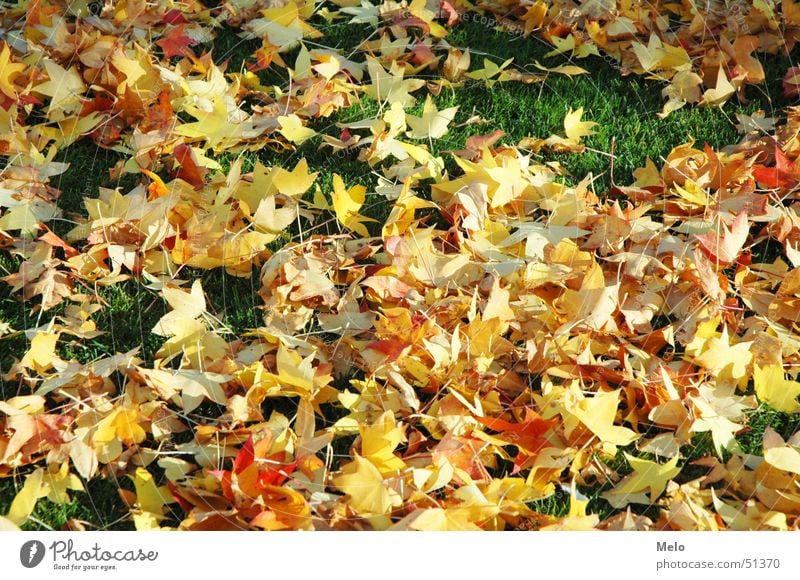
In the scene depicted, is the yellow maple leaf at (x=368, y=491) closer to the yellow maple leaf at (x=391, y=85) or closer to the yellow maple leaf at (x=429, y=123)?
the yellow maple leaf at (x=429, y=123)

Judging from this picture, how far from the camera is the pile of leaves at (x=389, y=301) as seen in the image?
1733 mm

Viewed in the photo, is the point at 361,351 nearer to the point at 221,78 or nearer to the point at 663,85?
the point at 221,78

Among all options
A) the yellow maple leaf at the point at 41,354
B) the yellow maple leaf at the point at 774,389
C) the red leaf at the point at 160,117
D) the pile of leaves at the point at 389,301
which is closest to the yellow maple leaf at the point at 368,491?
the pile of leaves at the point at 389,301

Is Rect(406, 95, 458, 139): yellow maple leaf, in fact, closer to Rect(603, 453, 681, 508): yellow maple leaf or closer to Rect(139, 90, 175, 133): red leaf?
Rect(139, 90, 175, 133): red leaf

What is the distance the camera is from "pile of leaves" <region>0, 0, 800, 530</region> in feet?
5.69

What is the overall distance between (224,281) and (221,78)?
0.73 metres

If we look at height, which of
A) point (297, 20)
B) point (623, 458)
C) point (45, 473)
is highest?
point (297, 20)

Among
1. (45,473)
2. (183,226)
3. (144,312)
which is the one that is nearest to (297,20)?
(183,226)

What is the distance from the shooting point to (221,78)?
103 inches

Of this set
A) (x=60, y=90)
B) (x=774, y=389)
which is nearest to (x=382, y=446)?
(x=774, y=389)

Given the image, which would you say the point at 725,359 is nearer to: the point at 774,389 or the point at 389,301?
Answer: the point at 774,389

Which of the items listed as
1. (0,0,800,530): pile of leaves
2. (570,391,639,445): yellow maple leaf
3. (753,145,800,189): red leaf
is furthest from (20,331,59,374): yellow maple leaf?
(753,145,800,189): red leaf

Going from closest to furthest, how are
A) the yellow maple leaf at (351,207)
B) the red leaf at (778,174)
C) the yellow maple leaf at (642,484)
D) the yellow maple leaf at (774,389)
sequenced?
the yellow maple leaf at (642,484) → the yellow maple leaf at (774,389) → the yellow maple leaf at (351,207) → the red leaf at (778,174)

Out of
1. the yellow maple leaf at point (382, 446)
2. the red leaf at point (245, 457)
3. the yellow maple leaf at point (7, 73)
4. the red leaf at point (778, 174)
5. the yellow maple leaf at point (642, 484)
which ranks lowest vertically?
the yellow maple leaf at point (642, 484)
